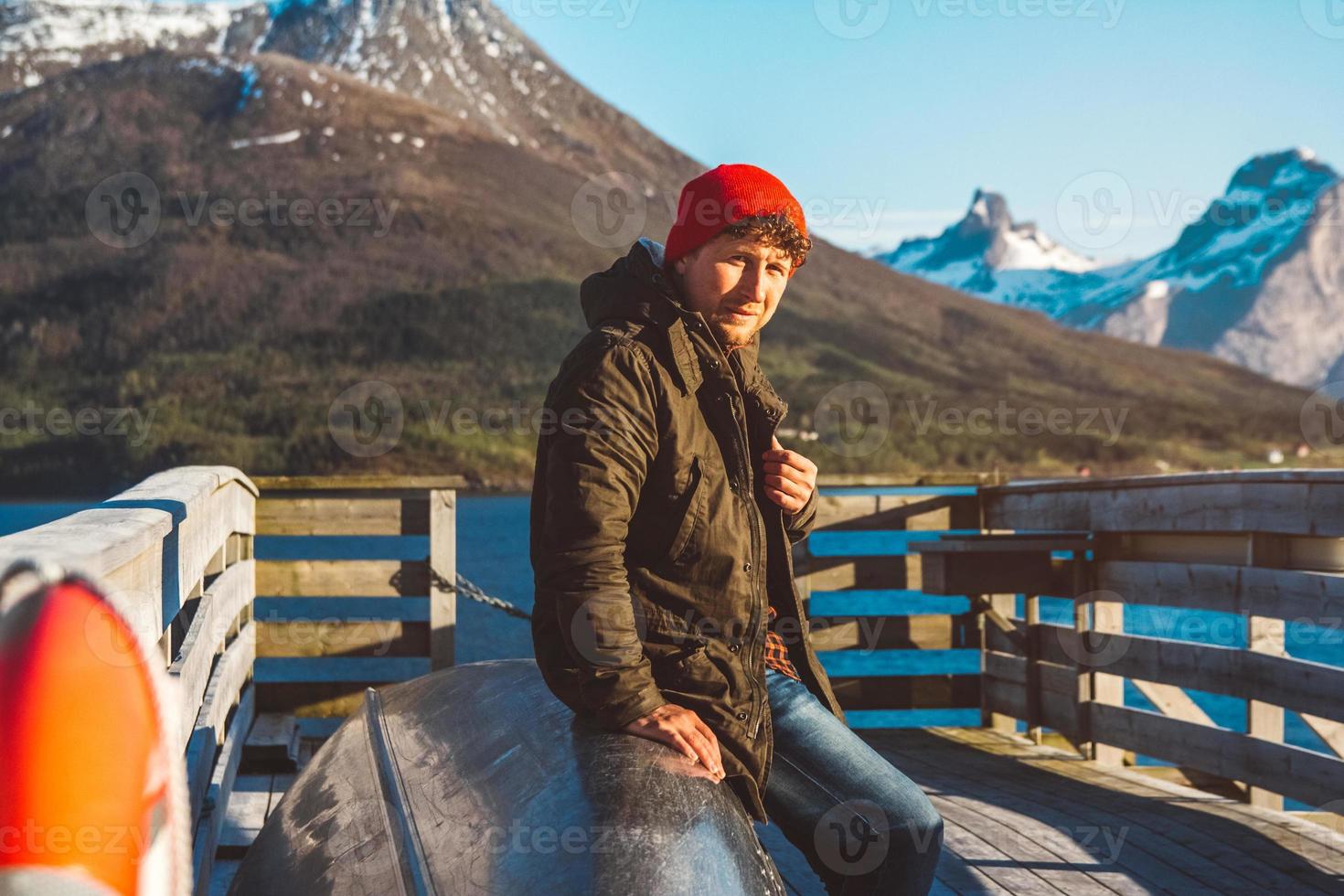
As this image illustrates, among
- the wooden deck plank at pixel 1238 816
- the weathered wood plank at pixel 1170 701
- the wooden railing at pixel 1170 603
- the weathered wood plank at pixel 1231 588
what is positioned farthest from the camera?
the weathered wood plank at pixel 1170 701

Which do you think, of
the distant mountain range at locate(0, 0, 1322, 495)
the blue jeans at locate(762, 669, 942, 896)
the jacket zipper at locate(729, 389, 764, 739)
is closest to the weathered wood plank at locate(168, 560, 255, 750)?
the jacket zipper at locate(729, 389, 764, 739)

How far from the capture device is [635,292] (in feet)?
8.72

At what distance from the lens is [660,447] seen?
→ 2.50 meters

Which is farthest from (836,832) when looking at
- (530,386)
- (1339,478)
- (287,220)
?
(287,220)

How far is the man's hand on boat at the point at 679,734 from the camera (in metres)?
2.36

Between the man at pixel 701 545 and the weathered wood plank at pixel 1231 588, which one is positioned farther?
the weathered wood plank at pixel 1231 588

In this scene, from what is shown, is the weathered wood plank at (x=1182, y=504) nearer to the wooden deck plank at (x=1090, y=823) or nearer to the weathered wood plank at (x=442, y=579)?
the wooden deck plank at (x=1090, y=823)

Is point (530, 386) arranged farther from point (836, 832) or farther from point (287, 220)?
point (836, 832)

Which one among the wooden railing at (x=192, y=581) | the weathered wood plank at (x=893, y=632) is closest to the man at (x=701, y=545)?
the wooden railing at (x=192, y=581)

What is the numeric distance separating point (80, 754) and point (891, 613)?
280 inches

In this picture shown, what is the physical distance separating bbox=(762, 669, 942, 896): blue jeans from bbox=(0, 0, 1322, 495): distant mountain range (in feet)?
374

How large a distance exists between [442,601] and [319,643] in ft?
2.23

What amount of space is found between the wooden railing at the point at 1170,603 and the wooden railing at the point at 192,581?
10.5 ft

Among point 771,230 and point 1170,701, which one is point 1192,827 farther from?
point 771,230
